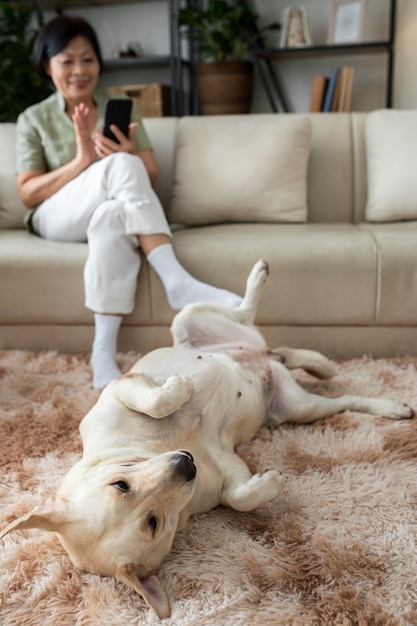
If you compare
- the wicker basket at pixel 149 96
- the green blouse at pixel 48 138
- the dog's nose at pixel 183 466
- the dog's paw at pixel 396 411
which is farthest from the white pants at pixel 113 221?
the wicker basket at pixel 149 96

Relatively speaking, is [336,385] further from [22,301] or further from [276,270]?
[22,301]

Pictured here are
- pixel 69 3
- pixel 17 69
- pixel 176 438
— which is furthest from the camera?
pixel 69 3

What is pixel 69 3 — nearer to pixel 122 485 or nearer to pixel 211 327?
pixel 211 327

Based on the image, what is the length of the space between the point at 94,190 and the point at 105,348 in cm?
55

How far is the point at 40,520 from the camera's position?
35.7 inches

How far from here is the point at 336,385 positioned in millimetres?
1739

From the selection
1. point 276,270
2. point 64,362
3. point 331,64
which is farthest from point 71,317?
point 331,64

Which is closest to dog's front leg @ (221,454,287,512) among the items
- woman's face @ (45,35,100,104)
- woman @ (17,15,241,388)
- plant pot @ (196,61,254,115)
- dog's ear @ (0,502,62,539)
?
dog's ear @ (0,502,62,539)

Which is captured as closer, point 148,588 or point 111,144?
point 148,588

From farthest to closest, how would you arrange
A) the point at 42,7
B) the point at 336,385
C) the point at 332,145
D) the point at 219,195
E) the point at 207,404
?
the point at 42,7
the point at 332,145
the point at 219,195
the point at 336,385
the point at 207,404

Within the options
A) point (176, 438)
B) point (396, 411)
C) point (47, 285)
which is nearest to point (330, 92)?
point (47, 285)

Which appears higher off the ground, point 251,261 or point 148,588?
point 251,261

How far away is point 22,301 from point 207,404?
102cm

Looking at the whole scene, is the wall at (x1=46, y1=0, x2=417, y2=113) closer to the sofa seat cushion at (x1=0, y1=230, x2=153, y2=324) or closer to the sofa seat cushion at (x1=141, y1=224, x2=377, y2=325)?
the sofa seat cushion at (x1=141, y1=224, x2=377, y2=325)
